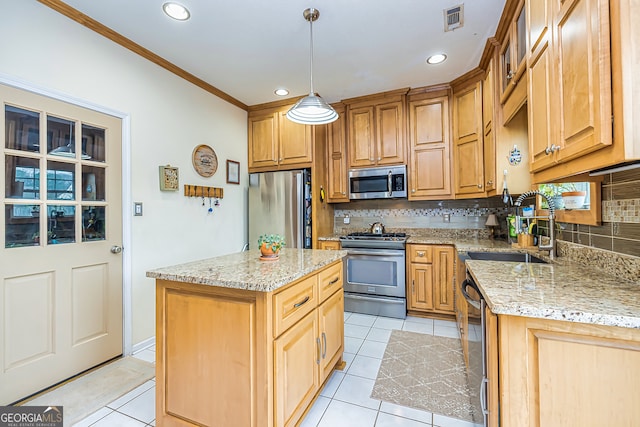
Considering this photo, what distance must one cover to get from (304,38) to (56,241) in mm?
2345

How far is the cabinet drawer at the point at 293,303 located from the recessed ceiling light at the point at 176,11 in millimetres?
2025

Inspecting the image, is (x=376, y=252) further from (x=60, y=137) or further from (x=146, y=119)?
(x=60, y=137)

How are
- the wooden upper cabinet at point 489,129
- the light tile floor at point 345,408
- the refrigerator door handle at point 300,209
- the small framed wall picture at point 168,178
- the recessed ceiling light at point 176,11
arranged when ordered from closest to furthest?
the light tile floor at point 345,408
the recessed ceiling light at point 176,11
the wooden upper cabinet at point 489,129
the small framed wall picture at point 168,178
the refrigerator door handle at point 300,209

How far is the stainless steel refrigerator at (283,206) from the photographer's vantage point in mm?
3354

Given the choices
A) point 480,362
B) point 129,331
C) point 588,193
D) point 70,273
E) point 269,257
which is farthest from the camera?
point 129,331

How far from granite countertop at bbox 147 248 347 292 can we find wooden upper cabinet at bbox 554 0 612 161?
4.03 ft

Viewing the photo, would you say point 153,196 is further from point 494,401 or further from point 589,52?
point 589,52

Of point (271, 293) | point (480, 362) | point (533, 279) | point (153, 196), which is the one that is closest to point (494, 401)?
point (480, 362)

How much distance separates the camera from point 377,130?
3.45 metres

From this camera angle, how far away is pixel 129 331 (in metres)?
2.31

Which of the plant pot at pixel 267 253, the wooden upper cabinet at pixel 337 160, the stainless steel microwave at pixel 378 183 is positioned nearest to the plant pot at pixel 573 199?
the stainless steel microwave at pixel 378 183

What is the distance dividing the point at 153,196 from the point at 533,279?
276 centimetres

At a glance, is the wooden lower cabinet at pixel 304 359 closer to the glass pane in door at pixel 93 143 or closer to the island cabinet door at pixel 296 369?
the island cabinet door at pixel 296 369

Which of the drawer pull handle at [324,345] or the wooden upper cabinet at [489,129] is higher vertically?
the wooden upper cabinet at [489,129]
